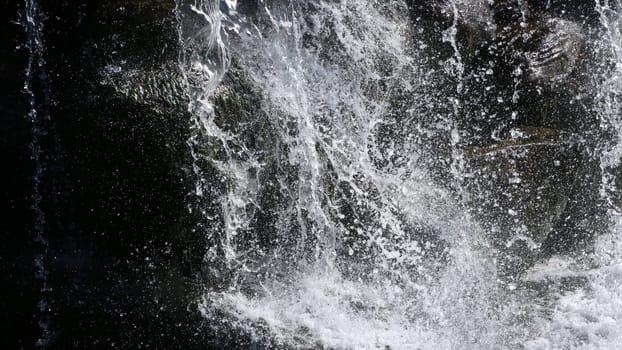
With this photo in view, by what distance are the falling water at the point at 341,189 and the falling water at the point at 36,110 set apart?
39.1 inches

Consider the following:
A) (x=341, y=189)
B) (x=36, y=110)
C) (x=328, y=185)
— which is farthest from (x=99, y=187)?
(x=341, y=189)

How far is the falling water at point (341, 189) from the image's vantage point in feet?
11.9

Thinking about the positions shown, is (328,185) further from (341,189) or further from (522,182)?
(522,182)

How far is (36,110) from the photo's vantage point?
11.5 ft

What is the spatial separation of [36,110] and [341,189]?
227 centimetres

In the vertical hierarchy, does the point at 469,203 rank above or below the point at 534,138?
below

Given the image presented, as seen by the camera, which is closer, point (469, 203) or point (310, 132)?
point (310, 132)

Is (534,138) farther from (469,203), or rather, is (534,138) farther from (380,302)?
(380,302)

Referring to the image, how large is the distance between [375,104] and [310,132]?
579 mm

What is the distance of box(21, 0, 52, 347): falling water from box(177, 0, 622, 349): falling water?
3.26ft

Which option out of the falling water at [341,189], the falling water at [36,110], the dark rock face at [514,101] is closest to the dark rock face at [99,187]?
the falling water at [36,110]

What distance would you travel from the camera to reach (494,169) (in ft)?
13.1

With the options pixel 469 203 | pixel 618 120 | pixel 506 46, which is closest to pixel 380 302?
pixel 469 203

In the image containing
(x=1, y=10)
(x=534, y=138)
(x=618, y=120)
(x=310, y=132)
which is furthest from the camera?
(x=618, y=120)
